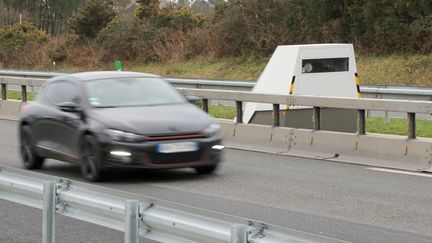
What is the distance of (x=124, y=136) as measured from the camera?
10195mm

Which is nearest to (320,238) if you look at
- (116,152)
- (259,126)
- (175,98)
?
(116,152)

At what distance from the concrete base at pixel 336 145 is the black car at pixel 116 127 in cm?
272

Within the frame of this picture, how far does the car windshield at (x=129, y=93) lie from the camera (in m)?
11.0

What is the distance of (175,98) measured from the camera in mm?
11445

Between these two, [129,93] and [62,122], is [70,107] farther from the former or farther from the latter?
[129,93]

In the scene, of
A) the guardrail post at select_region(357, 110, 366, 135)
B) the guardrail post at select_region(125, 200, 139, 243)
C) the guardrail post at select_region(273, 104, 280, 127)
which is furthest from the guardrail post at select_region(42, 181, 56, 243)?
the guardrail post at select_region(273, 104, 280, 127)

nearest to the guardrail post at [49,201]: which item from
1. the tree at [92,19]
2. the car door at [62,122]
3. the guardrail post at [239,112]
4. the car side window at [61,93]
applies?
the car door at [62,122]

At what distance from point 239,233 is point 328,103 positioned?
9263mm

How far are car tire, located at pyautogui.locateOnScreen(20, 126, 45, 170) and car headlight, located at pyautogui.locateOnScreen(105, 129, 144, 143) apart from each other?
6.81 ft

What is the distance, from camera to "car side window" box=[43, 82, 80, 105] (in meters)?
11.3

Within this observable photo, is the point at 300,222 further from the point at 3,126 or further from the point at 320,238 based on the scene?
the point at 3,126

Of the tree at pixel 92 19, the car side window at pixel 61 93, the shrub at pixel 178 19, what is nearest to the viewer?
the car side window at pixel 61 93

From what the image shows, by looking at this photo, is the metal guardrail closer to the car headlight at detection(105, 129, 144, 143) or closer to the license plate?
the license plate

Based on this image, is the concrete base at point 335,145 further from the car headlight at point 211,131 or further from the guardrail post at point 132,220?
the guardrail post at point 132,220
